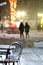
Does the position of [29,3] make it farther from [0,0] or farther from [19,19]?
[0,0]

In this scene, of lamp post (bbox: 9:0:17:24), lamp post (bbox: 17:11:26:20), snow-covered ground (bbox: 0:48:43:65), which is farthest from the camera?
lamp post (bbox: 17:11:26:20)

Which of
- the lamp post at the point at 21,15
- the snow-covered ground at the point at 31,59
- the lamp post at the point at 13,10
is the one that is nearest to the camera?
the snow-covered ground at the point at 31,59

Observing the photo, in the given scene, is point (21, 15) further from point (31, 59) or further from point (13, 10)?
point (31, 59)

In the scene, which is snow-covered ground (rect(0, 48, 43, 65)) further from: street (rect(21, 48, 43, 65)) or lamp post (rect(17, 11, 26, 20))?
lamp post (rect(17, 11, 26, 20))

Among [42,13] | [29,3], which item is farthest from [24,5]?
[42,13]

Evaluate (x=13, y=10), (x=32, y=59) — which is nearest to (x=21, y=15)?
(x=13, y=10)

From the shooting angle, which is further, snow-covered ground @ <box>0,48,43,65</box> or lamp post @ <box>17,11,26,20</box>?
lamp post @ <box>17,11,26,20</box>

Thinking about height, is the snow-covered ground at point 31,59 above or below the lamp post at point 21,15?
below

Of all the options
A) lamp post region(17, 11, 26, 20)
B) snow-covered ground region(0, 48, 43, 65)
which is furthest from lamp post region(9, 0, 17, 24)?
snow-covered ground region(0, 48, 43, 65)

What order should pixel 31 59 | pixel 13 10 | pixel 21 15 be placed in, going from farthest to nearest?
pixel 21 15 → pixel 13 10 → pixel 31 59

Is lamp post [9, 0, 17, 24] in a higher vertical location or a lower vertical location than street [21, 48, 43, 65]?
higher

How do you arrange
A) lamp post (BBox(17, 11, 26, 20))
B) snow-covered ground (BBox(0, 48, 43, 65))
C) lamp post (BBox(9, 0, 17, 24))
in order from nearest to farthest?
snow-covered ground (BBox(0, 48, 43, 65))
lamp post (BBox(9, 0, 17, 24))
lamp post (BBox(17, 11, 26, 20))

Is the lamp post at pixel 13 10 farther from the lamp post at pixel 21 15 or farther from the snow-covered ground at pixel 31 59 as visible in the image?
the snow-covered ground at pixel 31 59

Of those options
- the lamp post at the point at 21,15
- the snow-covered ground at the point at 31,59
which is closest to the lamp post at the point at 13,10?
the lamp post at the point at 21,15
